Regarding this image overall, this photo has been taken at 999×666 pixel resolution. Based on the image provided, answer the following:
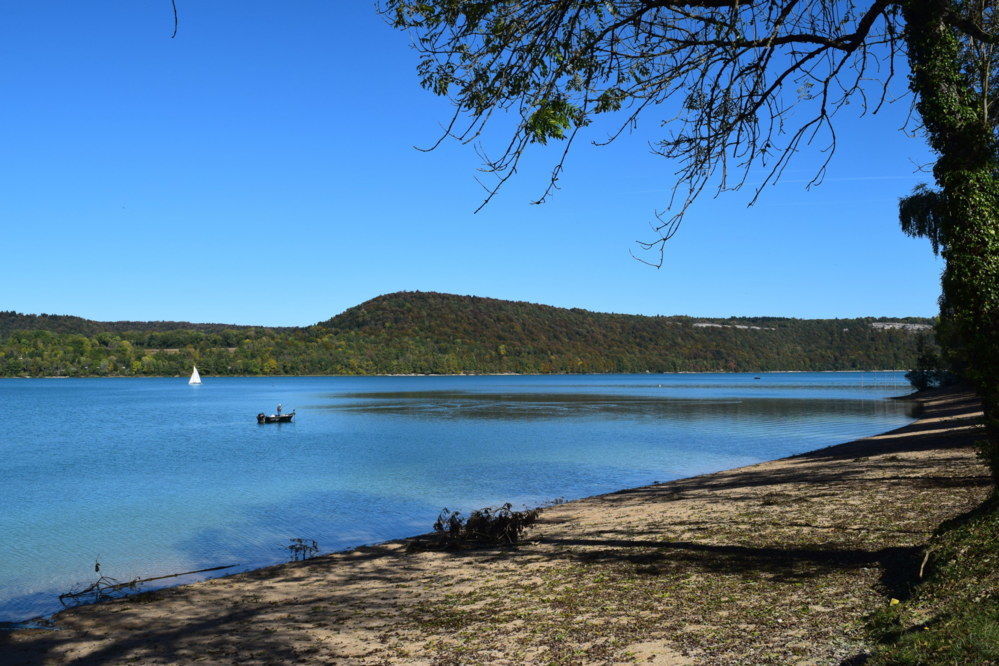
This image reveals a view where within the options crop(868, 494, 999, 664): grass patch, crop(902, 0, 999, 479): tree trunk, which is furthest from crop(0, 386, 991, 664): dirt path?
crop(902, 0, 999, 479): tree trunk

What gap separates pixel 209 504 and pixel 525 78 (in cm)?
1723

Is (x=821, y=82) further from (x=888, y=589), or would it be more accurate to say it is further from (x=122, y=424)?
(x=122, y=424)

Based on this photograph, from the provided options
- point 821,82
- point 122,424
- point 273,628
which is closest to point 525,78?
point 821,82

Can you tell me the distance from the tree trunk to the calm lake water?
1125cm

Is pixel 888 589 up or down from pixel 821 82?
down

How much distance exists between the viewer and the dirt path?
6.02 metres

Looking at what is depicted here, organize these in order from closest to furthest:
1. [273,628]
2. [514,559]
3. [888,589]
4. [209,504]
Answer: [888,589], [273,628], [514,559], [209,504]

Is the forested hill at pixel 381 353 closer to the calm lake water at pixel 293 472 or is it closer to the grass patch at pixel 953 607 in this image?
the calm lake water at pixel 293 472

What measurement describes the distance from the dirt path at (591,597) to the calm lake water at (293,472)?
10.1 feet

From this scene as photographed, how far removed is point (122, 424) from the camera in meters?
50.0

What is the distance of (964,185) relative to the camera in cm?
598

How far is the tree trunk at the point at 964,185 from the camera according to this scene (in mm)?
5855

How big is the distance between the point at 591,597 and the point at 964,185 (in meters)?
5.16

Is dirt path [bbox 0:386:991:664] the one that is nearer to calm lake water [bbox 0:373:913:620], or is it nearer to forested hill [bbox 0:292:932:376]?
calm lake water [bbox 0:373:913:620]
